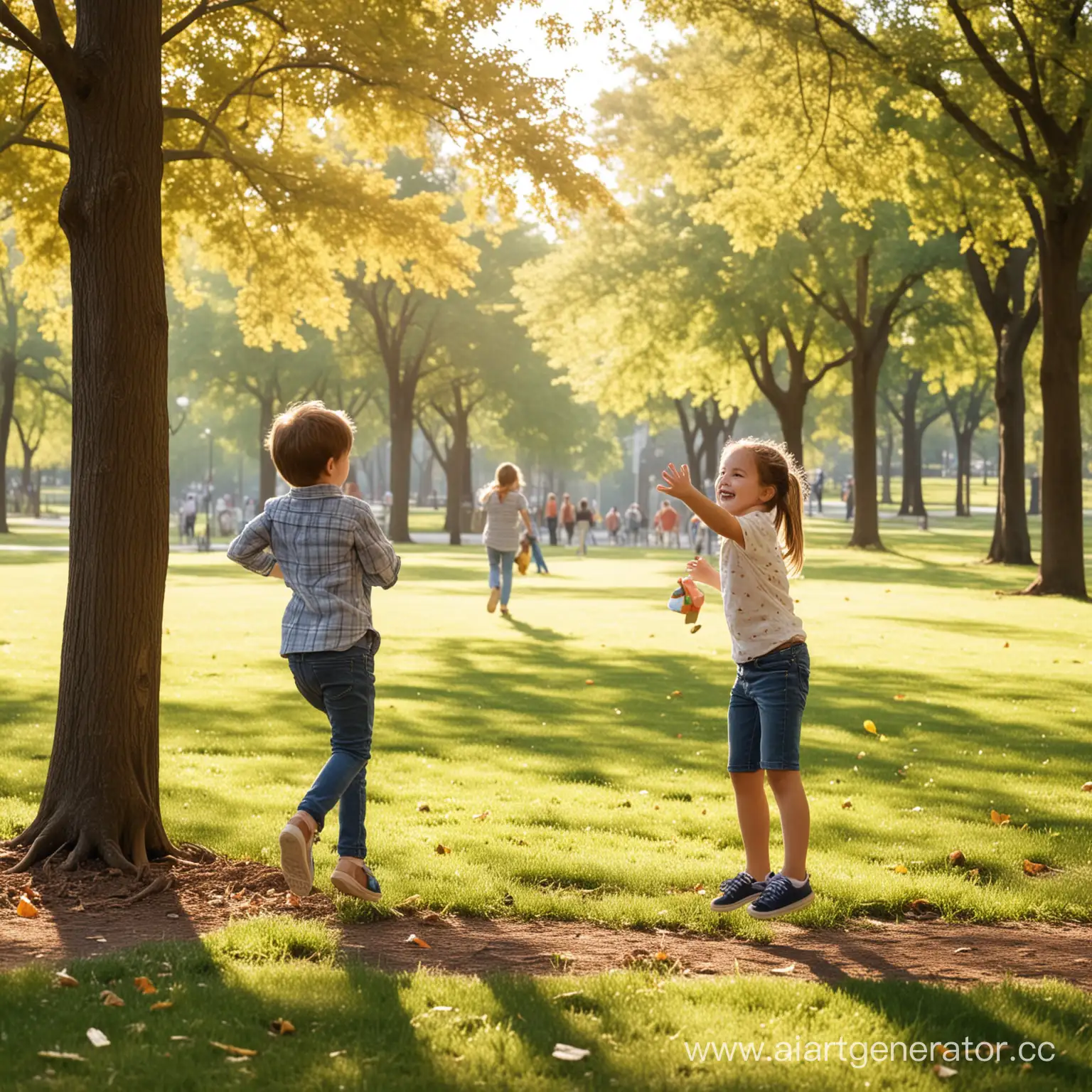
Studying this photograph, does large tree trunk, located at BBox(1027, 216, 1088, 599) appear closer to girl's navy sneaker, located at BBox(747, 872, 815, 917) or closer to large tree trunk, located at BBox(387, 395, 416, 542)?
girl's navy sneaker, located at BBox(747, 872, 815, 917)

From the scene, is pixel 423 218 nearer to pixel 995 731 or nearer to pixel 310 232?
pixel 310 232

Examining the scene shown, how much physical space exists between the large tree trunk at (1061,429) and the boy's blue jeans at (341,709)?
17810mm

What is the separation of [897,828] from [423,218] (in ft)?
40.1

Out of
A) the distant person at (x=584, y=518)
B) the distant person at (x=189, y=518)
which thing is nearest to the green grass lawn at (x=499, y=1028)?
the distant person at (x=584, y=518)

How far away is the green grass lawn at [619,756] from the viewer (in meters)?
6.08

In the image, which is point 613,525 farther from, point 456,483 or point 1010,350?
point 1010,350

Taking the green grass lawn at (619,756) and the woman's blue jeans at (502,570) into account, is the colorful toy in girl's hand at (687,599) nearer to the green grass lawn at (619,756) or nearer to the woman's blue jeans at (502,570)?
the green grass lawn at (619,756)

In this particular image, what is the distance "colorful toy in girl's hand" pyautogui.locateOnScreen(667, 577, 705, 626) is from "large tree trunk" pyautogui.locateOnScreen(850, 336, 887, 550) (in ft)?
101

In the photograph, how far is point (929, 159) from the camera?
2128 centimetres

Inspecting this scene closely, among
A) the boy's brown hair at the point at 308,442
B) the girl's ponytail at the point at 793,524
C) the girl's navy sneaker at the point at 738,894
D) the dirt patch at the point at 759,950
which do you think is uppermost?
the boy's brown hair at the point at 308,442

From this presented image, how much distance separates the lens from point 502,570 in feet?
61.7

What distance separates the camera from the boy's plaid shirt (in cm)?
526

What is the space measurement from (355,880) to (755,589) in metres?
1.85

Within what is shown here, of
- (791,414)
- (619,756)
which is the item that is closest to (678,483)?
(619,756)
